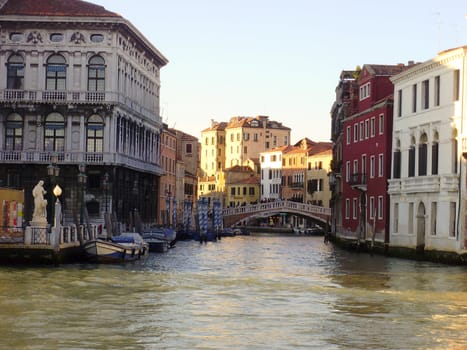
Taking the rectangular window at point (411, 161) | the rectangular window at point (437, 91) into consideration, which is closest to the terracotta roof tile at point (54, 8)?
the rectangular window at point (411, 161)

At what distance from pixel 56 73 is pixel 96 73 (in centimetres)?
179

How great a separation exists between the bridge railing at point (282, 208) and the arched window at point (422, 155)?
1389 inches

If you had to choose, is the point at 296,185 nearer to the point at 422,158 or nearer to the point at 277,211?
the point at 277,211

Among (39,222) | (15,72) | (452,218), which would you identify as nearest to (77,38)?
(15,72)

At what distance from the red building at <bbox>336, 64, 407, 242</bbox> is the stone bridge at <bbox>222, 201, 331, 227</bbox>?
74.3 feet

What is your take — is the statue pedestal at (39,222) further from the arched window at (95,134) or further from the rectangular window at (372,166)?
the rectangular window at (372,166)

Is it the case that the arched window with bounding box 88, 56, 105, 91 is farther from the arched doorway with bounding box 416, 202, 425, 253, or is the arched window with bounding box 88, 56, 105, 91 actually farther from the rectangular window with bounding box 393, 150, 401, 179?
the arched doorway with bounding box 416, 202, 425, 253

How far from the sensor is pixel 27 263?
2909cm

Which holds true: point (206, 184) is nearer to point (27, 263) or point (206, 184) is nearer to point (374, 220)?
point (374, 220)

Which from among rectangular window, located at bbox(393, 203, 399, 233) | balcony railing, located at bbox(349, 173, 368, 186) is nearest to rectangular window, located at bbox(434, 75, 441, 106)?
rectangular window, located at bbox(393, 203, 399, 233)

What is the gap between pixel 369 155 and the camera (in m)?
44.2

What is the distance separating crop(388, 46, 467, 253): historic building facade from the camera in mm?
32869

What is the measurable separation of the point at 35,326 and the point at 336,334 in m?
4.95

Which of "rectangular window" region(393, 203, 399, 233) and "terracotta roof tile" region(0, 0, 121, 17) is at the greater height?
"terracotta roof tile" region(0, 0, 121, 17)
